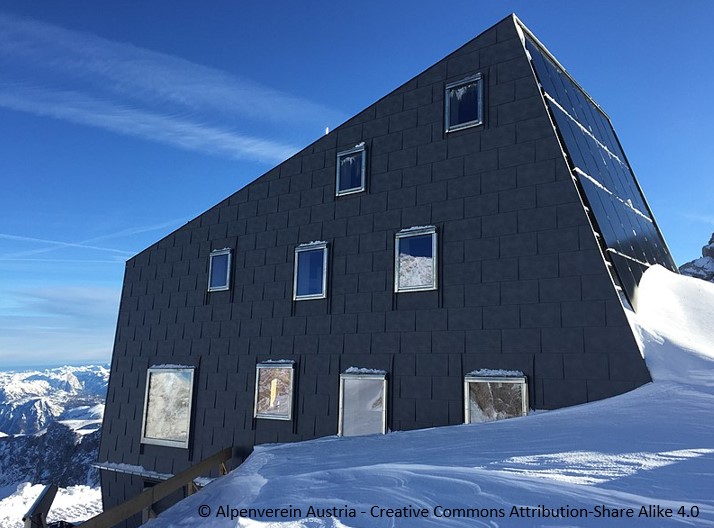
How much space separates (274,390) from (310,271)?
348 centimetres

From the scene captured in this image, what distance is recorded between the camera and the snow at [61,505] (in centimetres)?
2497

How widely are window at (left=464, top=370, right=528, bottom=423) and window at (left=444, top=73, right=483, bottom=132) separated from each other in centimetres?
602

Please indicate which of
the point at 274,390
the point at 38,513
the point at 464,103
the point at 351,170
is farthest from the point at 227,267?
the point at 464,103

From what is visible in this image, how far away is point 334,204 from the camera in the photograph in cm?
1378

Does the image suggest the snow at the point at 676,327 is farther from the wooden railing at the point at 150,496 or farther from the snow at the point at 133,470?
the snow at the point at 133,470

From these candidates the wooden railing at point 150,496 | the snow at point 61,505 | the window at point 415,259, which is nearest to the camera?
the wooden railing at point 150,496

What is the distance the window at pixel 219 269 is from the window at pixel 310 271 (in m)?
2.71

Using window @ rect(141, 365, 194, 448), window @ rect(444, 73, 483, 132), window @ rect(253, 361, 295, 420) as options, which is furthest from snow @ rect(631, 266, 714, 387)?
window @ rect(141, 365, 194, 448)

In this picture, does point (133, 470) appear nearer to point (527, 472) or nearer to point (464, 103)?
point (527, 472)

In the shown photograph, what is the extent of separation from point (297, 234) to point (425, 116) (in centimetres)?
492

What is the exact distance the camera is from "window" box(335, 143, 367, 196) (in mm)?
13477

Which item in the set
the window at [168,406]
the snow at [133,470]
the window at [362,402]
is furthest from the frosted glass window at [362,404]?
the snow at [133,470]

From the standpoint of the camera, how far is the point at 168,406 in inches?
610

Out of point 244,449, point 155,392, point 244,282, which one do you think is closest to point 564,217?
point 244,282
